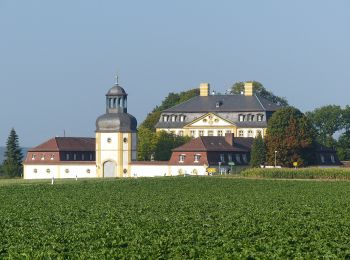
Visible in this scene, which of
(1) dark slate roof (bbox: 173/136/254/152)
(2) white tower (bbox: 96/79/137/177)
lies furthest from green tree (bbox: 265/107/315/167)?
(2) white tower (bbox: 96/79/137/177)

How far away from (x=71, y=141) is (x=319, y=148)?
27.5 m

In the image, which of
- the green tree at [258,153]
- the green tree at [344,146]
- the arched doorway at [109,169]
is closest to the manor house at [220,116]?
the green tree at [344,146]

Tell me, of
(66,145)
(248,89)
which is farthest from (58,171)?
(248,89)

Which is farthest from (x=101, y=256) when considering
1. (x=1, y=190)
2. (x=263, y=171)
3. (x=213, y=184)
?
(x=263, y=171)

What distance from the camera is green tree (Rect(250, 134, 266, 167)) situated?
11975 cm

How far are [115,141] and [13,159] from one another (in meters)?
22.9

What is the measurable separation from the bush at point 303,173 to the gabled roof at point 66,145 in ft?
107

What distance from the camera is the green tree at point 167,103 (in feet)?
511

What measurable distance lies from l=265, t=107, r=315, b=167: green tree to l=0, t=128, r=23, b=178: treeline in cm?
3365

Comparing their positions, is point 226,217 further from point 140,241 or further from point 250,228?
point 140,241

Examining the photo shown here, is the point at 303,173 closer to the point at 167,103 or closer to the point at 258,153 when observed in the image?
the point at 258,153

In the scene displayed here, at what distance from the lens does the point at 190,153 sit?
12038cm

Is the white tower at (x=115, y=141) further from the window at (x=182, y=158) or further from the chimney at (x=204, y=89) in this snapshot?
the chimney at (x=204, y=89)

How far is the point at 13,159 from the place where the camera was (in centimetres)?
14412
